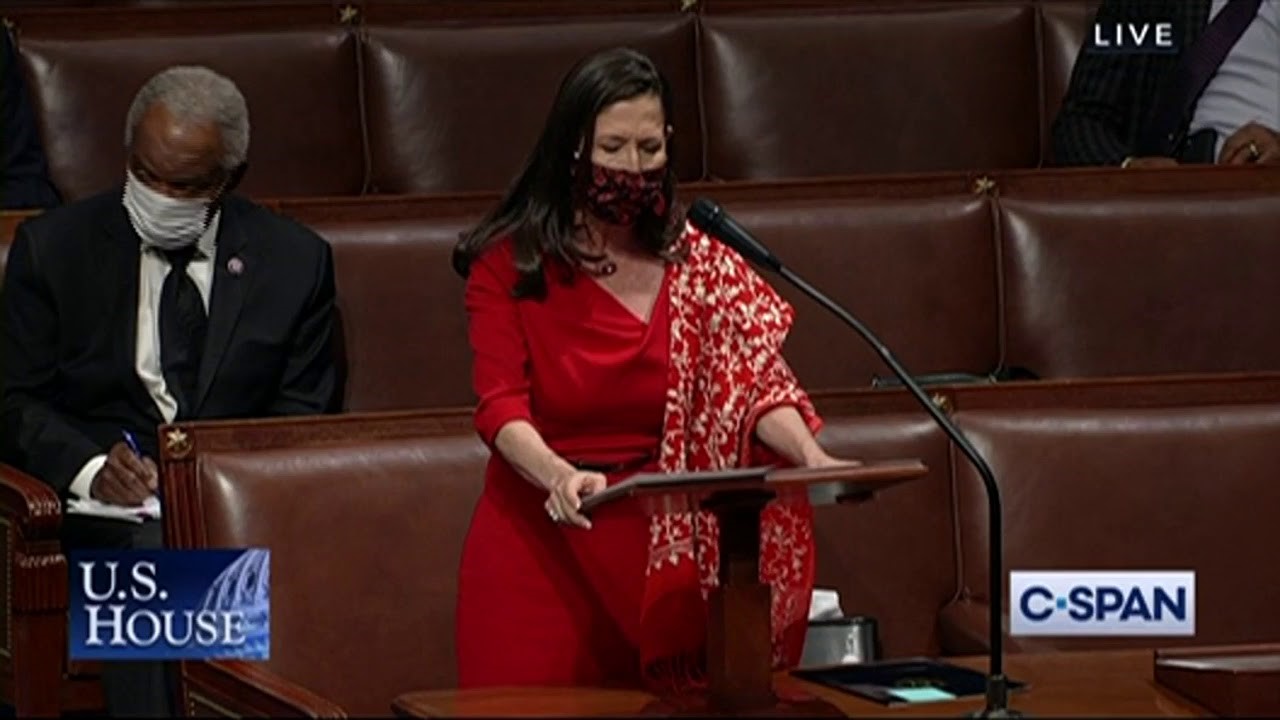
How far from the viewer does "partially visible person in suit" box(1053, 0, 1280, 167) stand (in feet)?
7.04

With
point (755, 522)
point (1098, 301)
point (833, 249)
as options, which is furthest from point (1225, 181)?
point (755, 522)

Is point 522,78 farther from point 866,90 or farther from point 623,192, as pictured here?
point 623,192

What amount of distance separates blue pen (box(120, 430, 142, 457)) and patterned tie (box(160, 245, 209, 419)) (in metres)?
0.03

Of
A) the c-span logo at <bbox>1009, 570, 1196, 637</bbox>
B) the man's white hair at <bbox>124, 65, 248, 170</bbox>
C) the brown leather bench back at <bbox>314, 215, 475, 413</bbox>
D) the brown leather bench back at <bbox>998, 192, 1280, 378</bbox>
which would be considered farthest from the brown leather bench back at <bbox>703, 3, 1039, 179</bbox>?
the c-span logo at <bbox>1009, 570, 1196, 637</bbox>

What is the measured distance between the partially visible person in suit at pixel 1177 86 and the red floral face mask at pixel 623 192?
865 mm

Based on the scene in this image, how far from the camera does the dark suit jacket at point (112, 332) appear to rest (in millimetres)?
1688

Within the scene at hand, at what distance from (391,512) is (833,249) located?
0.47 m

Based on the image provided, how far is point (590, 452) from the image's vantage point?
137cm

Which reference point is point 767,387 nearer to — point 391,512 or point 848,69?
point 391,512

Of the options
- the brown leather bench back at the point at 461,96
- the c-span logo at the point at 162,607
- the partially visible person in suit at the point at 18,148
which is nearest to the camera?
the c-span logo at the point at 162,607

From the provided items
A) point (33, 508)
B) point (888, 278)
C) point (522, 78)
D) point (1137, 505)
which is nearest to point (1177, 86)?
point (888, 278)

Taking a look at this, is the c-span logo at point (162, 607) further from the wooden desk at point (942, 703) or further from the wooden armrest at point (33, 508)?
the wooden armrest at point (33, 508)

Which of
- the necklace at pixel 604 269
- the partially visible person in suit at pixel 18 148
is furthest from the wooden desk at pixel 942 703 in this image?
the partially visible person in suit at pixel 18 148

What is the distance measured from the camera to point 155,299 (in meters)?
1.72
